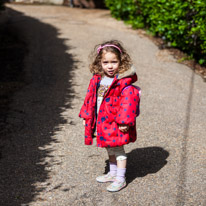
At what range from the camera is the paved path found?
3.95 meters

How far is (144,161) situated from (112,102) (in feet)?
3.98

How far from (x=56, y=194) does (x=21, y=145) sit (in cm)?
130

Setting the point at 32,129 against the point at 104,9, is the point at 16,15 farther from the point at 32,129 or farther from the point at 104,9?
the point at 32,129

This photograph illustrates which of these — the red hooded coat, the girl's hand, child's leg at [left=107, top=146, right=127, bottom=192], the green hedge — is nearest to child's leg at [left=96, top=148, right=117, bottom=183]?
child's leg at [left=107, top=146, right=127, bottom=192]

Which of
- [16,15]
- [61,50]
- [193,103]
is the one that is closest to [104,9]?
[16,15]

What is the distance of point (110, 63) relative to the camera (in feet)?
12.3

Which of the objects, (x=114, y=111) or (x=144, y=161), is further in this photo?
(x=144, y=161)

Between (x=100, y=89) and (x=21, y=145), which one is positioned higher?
(x=100, y=89)

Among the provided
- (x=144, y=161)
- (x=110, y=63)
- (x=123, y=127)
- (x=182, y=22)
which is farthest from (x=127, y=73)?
(x=182, y=22)

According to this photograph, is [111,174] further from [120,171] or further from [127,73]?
[127,73]

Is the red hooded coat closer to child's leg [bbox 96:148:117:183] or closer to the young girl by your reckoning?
the young girl

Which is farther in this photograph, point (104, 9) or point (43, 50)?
point (104, 9)

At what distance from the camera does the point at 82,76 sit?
7.89m

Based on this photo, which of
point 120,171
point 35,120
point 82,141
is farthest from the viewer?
point 35,120
